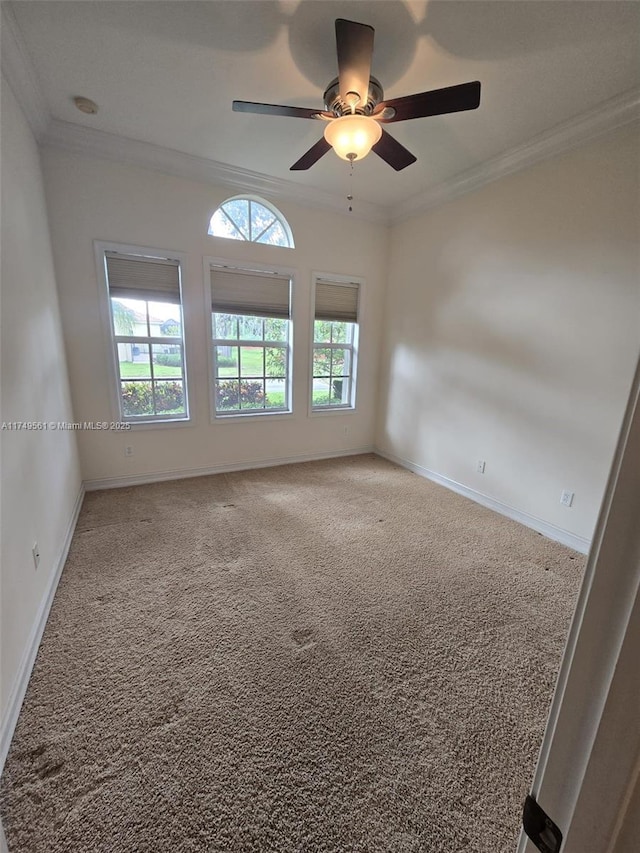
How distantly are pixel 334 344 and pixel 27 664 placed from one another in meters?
3.70

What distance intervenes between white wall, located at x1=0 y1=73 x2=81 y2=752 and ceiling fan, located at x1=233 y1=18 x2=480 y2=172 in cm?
140

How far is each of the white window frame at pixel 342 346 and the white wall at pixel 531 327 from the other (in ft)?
1.81

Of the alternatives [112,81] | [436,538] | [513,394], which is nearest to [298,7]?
[112,81]

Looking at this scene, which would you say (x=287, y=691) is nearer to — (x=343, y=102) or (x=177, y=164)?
(x=343, y=102)

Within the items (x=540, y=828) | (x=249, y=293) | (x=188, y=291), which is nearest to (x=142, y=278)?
(x=188, y=291)

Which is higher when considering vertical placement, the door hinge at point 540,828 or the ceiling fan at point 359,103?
the ceiling fan at point 359,103

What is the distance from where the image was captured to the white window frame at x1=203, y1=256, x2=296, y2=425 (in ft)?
11.1

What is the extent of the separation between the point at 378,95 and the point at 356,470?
10.5ft

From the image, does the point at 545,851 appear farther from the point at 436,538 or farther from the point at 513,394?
the point at 513,394

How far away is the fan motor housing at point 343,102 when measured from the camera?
1.79 m

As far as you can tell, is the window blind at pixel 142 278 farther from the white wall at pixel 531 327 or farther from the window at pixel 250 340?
the white wall at pixel 531 327

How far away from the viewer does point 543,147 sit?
252 centimetres

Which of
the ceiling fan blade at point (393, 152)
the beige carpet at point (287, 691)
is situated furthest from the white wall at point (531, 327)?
the ceiling fan blade at point (393, 152)

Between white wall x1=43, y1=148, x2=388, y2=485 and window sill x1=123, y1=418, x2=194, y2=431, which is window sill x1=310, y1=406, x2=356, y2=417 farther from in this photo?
window sill x1=123, y1=418, x2=194, y2=431
